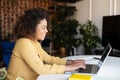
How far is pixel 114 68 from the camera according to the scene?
195cm

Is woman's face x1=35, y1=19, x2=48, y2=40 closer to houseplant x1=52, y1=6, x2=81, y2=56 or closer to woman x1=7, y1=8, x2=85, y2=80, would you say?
woman x1=7, y1=8, x2=85, y2=80

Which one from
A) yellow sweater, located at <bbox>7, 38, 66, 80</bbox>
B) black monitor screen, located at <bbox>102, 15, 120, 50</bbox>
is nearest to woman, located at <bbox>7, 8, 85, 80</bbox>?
yellow sweater, located at <bbox>7, 38, 66, 80</bbox>

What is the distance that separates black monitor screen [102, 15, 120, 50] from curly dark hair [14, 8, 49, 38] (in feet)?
9.11

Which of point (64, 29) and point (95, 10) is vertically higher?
point (95, 10)

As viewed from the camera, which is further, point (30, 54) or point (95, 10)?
point (95, 10)

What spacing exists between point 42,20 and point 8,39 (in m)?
3.63

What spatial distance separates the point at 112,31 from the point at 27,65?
3.06 m

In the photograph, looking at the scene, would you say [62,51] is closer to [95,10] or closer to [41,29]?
[95,10]

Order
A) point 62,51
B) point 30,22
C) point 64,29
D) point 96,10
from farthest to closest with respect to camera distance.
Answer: point 62,51
point 64,29
point 96,10
point 30,22

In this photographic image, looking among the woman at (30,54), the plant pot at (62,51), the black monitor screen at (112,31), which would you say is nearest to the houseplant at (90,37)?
the black monitor screen at (112,31)

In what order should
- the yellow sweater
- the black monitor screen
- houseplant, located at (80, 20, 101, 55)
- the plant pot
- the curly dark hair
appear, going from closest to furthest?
the yellow sweater < the curly dark hair < the black monitor screen < houseplant, located at (80, 20, 101, 55) < the plant pot

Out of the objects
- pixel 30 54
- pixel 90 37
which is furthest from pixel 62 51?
pixel 30 54

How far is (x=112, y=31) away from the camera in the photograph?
4.50m

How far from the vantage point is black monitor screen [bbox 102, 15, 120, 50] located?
434cm
